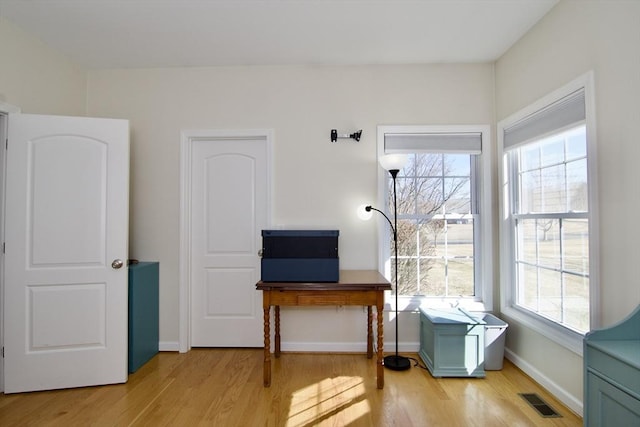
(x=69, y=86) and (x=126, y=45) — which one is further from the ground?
(x=126, y=45)

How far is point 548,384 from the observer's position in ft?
7.31

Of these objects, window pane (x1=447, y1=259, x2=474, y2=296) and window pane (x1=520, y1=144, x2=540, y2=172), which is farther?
window pane (x1=447, y1=259, x2=474, y2=296)

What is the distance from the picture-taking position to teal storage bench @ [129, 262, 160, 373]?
254cm

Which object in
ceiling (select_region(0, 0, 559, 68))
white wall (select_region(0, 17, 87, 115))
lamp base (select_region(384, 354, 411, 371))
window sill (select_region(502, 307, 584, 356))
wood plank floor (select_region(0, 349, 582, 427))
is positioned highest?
ceiling (select_region(0, 0, 559, 68))

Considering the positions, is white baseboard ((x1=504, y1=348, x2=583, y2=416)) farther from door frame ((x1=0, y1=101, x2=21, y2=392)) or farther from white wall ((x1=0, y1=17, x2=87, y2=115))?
white wall ((x1=0, y1=17, x2=87, y2=115))

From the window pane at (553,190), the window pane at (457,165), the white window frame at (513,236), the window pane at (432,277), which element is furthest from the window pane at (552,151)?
the window pane at (432,277)

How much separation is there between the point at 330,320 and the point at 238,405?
3.56ft

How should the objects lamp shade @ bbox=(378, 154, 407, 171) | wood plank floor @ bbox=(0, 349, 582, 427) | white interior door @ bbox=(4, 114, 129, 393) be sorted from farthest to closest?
lamp shade @ bbox=(378, 154, 407, 171) < white interior door @ bbox=(4, 114, 129, 393) < wood plank floor @ bbox=(0, 349, 582, 427)

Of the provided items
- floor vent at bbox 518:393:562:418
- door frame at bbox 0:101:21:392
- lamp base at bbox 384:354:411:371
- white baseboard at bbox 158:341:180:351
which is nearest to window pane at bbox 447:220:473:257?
lamp base at bbox 384:354:411:371

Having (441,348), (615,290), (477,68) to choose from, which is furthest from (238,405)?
(477,68)

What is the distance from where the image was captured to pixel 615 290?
68.1 inches

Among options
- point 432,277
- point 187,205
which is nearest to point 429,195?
point 432,277

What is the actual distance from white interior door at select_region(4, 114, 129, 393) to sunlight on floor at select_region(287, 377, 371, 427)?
1.39m

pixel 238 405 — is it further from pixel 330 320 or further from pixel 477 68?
pixel 477 68
